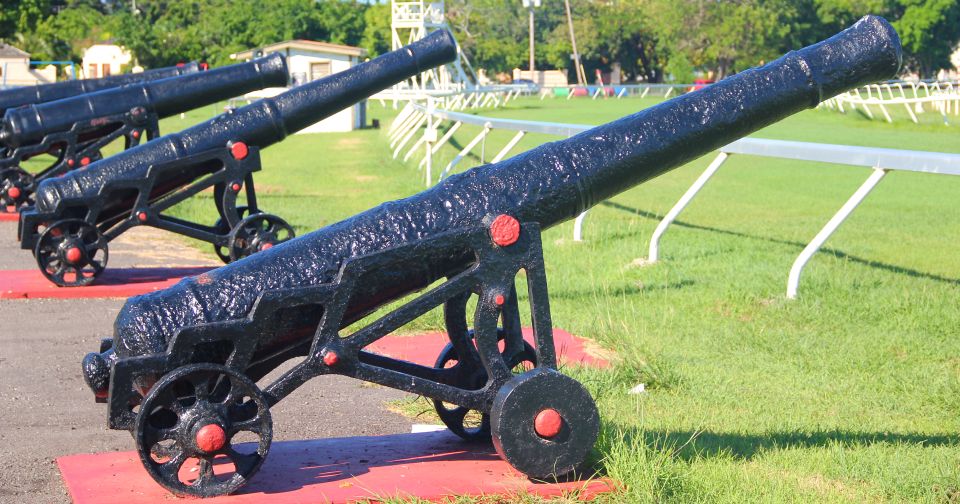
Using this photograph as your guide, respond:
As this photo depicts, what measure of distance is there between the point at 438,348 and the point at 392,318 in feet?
10.2

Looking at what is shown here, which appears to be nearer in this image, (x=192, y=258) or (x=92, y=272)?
(x=92, y=272)

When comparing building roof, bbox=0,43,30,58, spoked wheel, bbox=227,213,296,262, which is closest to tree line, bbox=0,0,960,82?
building roof, bbox=0,43,30,58

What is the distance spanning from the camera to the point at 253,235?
401 inches

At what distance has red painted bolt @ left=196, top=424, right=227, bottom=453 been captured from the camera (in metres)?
4.13

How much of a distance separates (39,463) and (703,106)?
2.94m

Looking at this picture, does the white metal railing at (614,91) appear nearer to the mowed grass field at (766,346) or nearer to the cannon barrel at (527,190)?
the mowed grass field at (766,346)

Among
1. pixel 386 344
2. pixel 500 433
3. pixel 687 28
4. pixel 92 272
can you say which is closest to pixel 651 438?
pixel 500 433

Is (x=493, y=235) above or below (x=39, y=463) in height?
above

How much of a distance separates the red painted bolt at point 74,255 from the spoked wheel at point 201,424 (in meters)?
5.58

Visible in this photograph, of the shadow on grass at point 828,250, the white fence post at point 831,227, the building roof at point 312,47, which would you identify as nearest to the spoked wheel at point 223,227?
the white fence post at point 831,227

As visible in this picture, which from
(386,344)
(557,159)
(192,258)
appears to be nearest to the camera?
(557,159)

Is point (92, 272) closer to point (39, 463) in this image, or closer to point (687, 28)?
point (39, 463)

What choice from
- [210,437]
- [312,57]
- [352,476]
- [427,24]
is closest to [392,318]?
[352,476]

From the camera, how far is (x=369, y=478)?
449cm
